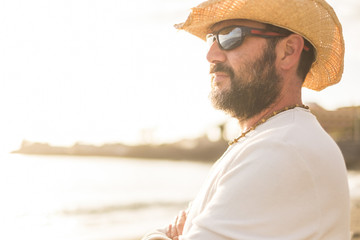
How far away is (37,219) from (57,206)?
13.6 ft

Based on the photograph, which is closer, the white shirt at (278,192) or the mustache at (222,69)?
the white shirt at (278,192)

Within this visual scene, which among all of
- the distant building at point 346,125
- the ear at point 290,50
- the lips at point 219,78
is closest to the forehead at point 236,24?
the ear at point 290,50

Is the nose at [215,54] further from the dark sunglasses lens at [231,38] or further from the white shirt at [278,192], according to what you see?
the white shirt at [278,192]

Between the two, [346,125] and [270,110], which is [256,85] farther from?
[346,125]

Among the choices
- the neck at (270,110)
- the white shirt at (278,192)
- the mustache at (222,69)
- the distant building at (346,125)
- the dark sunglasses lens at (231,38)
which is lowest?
the distant building at (346,125)

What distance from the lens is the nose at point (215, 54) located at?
185 centimetres

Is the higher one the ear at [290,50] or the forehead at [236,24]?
the forehead at [236,24]

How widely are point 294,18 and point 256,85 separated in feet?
0.97

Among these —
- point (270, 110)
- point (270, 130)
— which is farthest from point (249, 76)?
point (270, 130)

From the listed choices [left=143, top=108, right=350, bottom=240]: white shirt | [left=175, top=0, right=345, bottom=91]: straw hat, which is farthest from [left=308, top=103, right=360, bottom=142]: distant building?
[left=143, top=108, right=350, bottom=240]: white shirt

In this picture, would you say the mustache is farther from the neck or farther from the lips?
the neck

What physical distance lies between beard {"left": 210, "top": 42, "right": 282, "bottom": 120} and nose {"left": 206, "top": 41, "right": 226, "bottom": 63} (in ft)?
0.11

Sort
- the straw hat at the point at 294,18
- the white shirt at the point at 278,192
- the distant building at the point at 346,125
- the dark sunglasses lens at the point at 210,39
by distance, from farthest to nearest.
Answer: the distant building at the point at 346,125
the dark sunglasses lens at the point at 210,39
the straw hat at the point at 294,18
the white shirt at the point at 278,192

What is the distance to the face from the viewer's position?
180 centimetres
